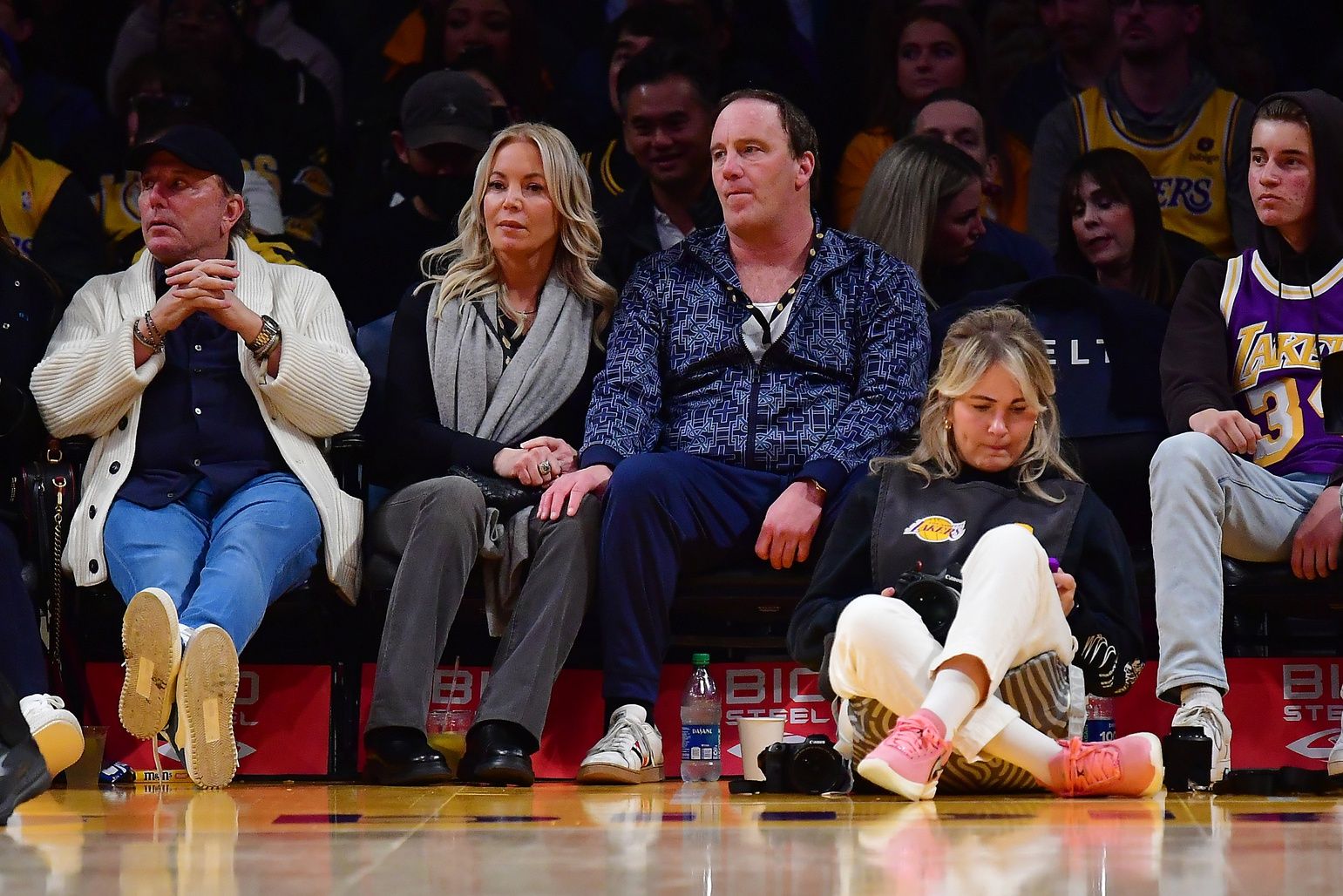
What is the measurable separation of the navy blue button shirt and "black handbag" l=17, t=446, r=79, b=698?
0.43 feet

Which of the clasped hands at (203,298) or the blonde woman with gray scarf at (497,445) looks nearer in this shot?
the blonde woman with gray scarf at (497,445)

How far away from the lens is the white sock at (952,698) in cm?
288

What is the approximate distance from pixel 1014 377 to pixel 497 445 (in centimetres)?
123

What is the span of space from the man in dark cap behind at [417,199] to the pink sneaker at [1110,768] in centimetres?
239

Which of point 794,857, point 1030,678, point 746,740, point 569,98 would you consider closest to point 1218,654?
point 1030,678

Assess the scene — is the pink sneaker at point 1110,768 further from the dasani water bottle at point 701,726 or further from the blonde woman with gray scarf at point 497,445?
the blonde woman with gray scarf at point 497,445

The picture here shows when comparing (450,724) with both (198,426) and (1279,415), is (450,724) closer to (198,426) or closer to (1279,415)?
(198,426)

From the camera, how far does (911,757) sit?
2805 mm

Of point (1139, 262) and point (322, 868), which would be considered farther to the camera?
point (1139, 262)

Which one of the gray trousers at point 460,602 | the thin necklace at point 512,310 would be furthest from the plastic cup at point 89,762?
the thin necklace at point 512,310

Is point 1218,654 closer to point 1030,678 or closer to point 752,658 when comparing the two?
point 1030,678

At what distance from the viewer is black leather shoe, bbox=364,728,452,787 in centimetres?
340

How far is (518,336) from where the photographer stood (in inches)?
164

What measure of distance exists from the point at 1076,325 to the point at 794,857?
2308 millimetres
